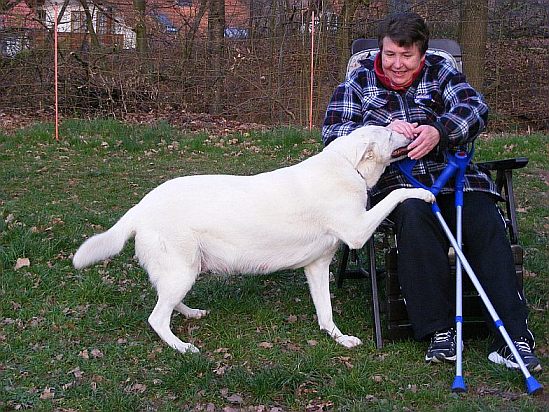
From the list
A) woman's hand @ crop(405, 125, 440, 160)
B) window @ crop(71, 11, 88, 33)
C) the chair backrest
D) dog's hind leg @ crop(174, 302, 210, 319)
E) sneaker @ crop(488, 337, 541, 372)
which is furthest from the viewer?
window @ crop(71, 11, 88, 33)

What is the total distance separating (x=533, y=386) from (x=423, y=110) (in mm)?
1607

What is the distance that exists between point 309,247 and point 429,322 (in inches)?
28.6

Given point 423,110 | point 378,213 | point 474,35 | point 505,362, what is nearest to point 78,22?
point 474,35

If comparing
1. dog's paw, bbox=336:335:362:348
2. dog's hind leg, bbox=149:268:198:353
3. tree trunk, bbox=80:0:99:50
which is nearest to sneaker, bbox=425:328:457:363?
dog's paw, bbox=336:335:362:348

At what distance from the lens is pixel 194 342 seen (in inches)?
158

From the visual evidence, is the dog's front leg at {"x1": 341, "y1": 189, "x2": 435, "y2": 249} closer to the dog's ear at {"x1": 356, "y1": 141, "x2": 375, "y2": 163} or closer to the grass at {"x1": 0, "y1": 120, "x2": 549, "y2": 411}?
the dog's ear at {"x1": 356, "y1": 141, "x2": 375, "y2": 163}

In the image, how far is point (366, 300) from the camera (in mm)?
4562

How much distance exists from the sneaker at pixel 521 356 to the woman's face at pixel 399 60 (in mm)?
1505

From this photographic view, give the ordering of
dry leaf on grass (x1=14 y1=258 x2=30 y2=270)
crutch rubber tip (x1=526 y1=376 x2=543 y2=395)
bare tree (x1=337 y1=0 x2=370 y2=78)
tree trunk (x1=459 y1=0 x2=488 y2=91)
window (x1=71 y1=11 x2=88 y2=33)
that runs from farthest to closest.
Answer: window (x1=71 y1=11 x2=88 y2=33), tree trunk (x1=459 y1=0 x2=488 y2=91), bare tree (x1=337 y1=0 x2=370 y2=78), dry leaf on grass (x1=14 y1=258 x2=30 y2=270), crutch rubber tip (x1=526 y1=376 x2=543 y2=395)

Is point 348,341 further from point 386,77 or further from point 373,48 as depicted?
point 373,48

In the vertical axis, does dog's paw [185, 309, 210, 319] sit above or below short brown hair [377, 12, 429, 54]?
below

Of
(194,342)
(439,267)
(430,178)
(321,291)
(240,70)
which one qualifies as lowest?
(194,342)

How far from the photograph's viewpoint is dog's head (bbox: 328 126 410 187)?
12.5 feet

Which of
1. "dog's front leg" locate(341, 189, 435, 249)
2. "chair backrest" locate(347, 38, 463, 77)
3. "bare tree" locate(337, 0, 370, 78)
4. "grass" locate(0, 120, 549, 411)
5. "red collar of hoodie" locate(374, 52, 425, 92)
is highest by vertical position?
"bare tree" locate(337, 0, 370, 78)
